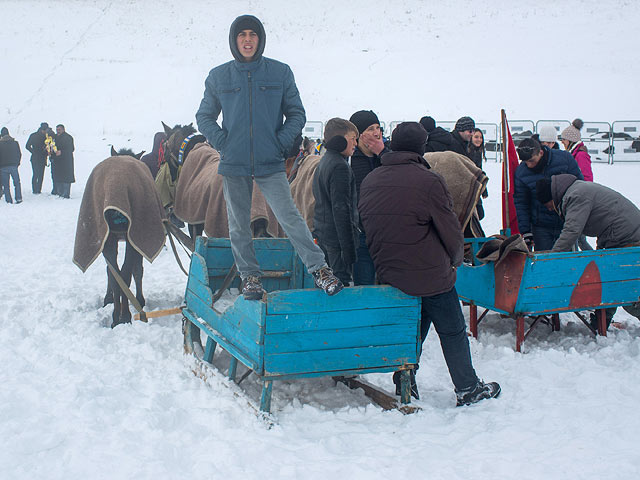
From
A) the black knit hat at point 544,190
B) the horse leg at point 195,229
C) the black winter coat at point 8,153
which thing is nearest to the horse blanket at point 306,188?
the horse leg at point 195,229

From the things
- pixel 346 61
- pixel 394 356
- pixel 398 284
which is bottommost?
pixel 394 356

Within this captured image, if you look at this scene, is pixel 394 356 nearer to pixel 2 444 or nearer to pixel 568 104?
pixel 2 444

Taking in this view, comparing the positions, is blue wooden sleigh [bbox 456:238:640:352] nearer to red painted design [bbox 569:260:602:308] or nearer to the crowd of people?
red painted design [bbox 569:260:602:308]

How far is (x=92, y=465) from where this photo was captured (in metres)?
3.16

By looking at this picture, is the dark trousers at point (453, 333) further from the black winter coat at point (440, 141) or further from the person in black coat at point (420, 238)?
the black winter coat at point (440, 141)

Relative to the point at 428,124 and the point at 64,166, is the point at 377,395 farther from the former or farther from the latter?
the point at 64,166

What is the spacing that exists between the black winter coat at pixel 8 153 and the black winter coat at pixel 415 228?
13.6 metres

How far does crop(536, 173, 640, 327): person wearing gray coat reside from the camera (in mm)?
5195

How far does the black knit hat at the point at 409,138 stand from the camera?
395 cm

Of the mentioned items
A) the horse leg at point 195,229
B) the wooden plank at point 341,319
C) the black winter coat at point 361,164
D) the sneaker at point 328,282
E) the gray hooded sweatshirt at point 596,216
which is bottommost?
the horse leg at point 195,229

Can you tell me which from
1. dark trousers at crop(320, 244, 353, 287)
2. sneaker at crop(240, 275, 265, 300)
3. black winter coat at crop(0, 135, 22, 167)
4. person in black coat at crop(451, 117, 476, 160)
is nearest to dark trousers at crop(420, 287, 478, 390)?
dark trousers at crop(320, 244, 353, 287)

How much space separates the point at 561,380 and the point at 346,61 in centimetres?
3292

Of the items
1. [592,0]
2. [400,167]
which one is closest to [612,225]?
[400,167]

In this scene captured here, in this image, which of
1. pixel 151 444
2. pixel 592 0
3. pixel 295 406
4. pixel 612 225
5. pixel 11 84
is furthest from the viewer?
pixel 592 0
